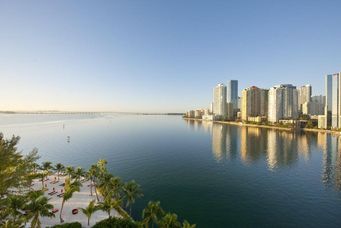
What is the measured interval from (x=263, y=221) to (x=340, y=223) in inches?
711

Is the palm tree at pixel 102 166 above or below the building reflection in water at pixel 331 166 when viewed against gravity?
above

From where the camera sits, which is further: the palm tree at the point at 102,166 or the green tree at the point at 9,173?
the palm tree at the point at 102,166

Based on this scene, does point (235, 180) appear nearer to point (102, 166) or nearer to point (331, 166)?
point (102, 166)

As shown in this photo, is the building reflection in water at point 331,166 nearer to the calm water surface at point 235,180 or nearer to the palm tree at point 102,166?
the calm water surface at point 235,180

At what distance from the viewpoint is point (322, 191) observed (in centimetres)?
7056

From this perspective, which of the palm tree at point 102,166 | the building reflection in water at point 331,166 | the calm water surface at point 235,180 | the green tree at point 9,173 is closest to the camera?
the green tree at point 9,173

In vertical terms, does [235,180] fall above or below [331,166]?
below

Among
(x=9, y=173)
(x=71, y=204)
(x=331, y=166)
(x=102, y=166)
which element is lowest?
(x=331, y=166)

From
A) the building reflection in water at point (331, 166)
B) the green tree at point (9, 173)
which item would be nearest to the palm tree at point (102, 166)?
the green tree at point (9, 173)

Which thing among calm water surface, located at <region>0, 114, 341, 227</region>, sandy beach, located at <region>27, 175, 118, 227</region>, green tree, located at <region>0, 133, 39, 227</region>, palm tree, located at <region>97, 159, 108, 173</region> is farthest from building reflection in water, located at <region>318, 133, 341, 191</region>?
green tree, located at <region>0, 133, 39, 227</region>

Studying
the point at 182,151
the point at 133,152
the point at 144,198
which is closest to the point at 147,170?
the point at 144,198

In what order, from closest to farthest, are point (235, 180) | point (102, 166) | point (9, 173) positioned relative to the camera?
point (9, 173) < point (102, 166) < point (235, 180)

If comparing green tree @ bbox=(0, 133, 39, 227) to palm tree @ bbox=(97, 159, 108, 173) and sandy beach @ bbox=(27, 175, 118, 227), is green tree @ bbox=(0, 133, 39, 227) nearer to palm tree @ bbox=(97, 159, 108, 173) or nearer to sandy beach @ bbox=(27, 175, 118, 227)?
sandy beach @ bbox=(27, 175, 118, 227)

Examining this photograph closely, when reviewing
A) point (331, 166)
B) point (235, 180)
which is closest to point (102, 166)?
point (235, 180)
